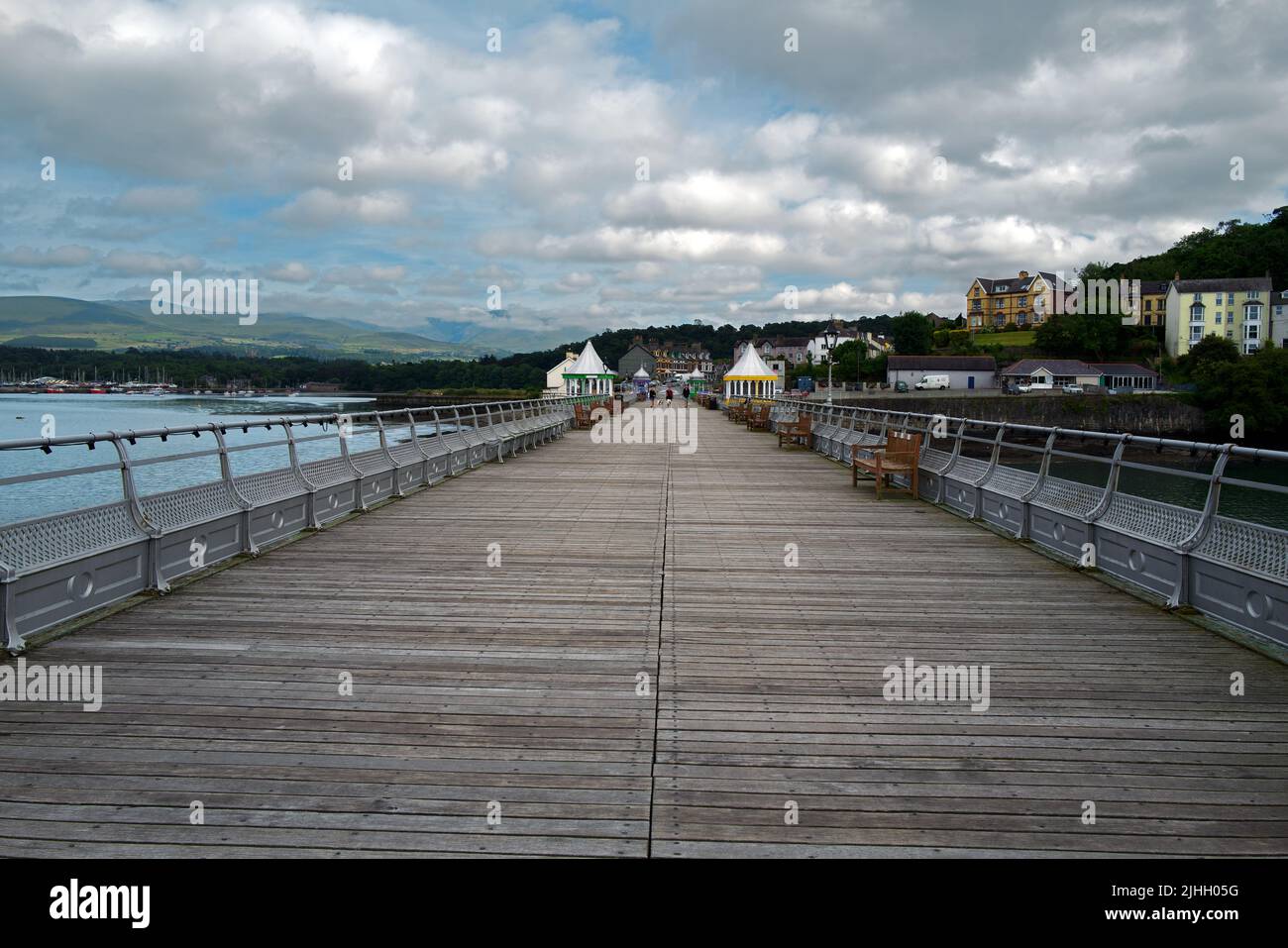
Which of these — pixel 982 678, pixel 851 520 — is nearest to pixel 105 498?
pixel 851 520

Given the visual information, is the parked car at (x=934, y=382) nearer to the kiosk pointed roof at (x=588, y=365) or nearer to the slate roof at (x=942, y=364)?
the slate roof at (x=942, y=364)

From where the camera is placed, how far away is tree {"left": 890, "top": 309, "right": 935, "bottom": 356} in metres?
138

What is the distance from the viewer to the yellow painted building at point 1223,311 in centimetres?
11281

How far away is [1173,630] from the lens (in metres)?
6.20

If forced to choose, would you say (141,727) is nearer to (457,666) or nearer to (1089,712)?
(457,666)

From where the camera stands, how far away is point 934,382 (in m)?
111

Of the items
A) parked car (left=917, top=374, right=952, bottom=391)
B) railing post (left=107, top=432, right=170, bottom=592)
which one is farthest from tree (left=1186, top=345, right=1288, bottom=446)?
railing post (left=107, top=432, right=170, bottom=592)

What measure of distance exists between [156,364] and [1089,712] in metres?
182

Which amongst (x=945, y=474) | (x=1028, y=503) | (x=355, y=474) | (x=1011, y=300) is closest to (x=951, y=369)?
(x=1011, y=300)

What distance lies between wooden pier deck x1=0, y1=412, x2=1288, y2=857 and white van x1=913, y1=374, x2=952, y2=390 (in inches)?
4181

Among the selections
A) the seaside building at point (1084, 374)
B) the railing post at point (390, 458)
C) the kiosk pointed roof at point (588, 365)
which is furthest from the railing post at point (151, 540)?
the seaside building at point (1084, 374)

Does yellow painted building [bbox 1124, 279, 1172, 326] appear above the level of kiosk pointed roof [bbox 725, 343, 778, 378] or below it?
above

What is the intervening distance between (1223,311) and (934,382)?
39.5 metres

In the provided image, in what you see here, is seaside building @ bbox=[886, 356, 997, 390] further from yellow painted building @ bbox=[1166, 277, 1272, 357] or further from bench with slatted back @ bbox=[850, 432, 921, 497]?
bench with slatted back @ bbox=[850, 432, 921, 497]
